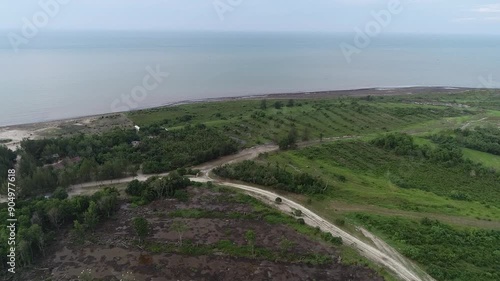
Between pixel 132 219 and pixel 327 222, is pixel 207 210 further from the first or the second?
pixel 327 222

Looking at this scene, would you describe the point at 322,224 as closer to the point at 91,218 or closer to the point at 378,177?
the point at 378,177

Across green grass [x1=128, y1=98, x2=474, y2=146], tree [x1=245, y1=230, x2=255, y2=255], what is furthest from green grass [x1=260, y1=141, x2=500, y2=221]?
tree [x1=245, y1=230, x2=255, y2=255]

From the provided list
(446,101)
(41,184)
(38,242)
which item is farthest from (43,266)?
(446,101)

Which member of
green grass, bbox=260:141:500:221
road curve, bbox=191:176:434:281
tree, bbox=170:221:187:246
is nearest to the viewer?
road curve, bbox=191:176:434:281

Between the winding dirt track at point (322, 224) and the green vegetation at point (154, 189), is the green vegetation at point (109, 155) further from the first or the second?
the green vegetation at point (154, 189)

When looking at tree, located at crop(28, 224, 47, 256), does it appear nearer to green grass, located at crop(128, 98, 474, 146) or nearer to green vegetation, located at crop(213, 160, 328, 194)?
green vegetation, located at crop(213, 160, 328, 194)
